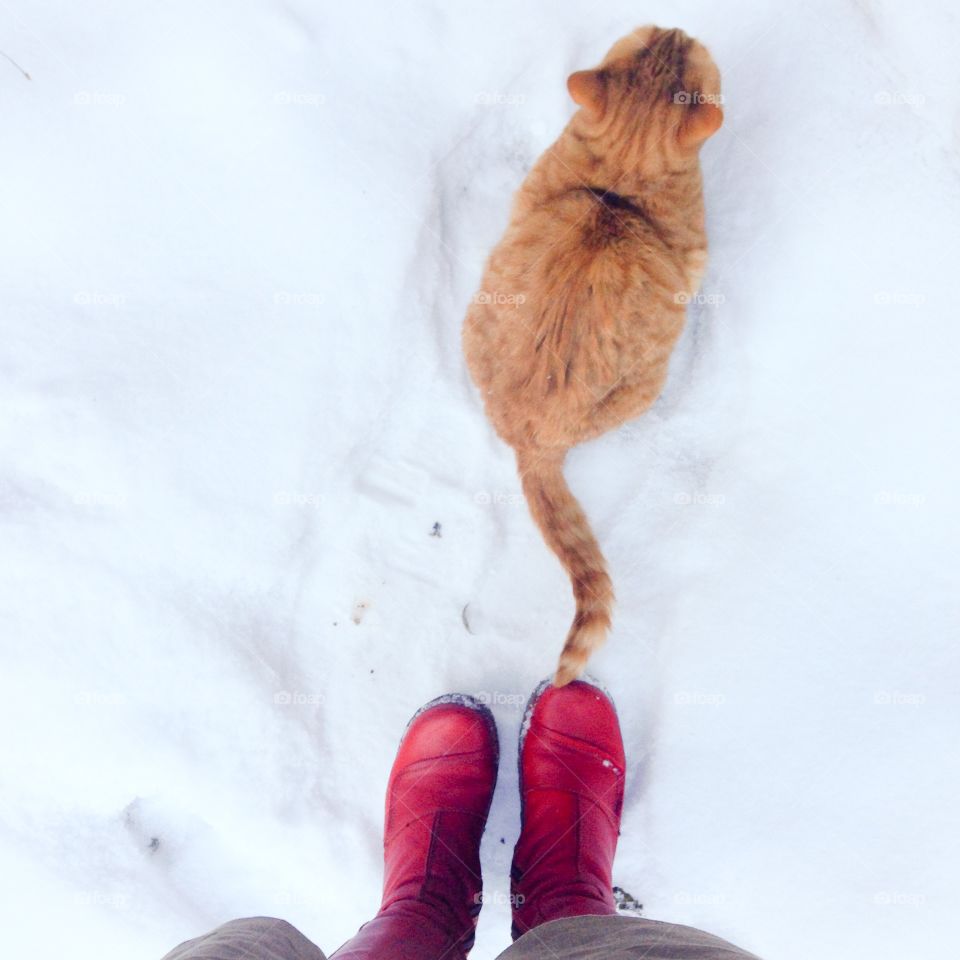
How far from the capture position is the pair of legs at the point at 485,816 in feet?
4.70

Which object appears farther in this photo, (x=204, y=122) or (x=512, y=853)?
(x=512, y=853)

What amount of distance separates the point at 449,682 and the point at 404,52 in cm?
155

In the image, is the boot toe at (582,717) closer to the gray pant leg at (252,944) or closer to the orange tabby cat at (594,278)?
the orange tabby cat at (594,278)

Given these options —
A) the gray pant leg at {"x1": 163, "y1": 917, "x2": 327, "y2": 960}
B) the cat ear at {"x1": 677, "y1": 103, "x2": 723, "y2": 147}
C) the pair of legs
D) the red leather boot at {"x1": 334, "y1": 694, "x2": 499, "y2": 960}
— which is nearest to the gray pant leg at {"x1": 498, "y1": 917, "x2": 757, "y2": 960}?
the pair of legs

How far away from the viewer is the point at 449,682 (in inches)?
63.9

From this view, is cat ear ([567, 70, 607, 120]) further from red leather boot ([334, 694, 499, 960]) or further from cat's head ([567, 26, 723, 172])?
red leather boot ([334, 694, 499, 960])

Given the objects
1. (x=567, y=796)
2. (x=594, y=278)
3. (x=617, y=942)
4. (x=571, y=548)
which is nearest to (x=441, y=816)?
(x=567, y=796)

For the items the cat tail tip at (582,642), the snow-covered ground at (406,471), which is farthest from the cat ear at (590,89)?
the cat tail tip at (582,642)

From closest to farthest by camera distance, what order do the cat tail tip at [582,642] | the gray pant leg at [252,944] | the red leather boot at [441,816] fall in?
the gray pant leg at [252,944]
the cat tail tip at [582,642]
the red leather boot at [441,816]

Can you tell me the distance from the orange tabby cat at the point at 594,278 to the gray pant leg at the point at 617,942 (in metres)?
0.46

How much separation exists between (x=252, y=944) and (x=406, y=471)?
987mm

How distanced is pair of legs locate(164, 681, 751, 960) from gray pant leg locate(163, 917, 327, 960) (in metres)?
0.23

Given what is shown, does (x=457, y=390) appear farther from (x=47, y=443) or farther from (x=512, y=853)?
(x=512, y=853)

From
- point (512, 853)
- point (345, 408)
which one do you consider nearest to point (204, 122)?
point (345, 408)
